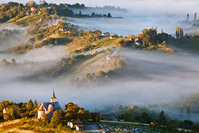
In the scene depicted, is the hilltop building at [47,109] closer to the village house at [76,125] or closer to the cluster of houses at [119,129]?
the village house at [76,125]

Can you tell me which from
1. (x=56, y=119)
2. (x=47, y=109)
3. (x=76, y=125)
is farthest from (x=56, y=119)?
(x=47, y=109)

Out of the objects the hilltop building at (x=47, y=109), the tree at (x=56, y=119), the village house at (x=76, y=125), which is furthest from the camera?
the hilltop building at (x=47, y=109)

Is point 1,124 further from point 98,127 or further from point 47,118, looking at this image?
point 98,127

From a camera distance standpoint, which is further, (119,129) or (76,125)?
(119,129)

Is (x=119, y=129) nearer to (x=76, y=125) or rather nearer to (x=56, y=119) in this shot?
(x=76, y=125)

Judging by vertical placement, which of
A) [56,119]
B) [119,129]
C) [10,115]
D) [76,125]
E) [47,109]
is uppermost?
[47,109]

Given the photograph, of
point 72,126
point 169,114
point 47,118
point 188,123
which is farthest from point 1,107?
point 169,114

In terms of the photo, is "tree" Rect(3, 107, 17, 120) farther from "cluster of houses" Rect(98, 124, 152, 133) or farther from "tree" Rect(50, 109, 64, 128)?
"cluster of houses" Rect(98, 124, 152, 133)

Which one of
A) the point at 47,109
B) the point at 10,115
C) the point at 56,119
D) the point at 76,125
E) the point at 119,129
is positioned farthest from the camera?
the point at 10,115

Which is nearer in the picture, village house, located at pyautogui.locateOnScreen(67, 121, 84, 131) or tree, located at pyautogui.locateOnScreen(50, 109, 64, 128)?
village house, located at pyautogui.locateOnScreen(67, 121, 84, 131)

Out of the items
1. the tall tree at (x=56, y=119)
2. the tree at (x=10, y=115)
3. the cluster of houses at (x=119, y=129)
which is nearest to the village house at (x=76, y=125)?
the tall tree at (x=56, y=119)

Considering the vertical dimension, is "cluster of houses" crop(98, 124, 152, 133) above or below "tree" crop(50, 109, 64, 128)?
below

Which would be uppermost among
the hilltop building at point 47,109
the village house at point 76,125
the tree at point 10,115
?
the hilltop building at point 47,109

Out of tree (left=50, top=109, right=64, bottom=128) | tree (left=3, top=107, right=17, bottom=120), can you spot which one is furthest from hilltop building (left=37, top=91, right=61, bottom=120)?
tree (left=3, top=107, right=17, bottom=120)
